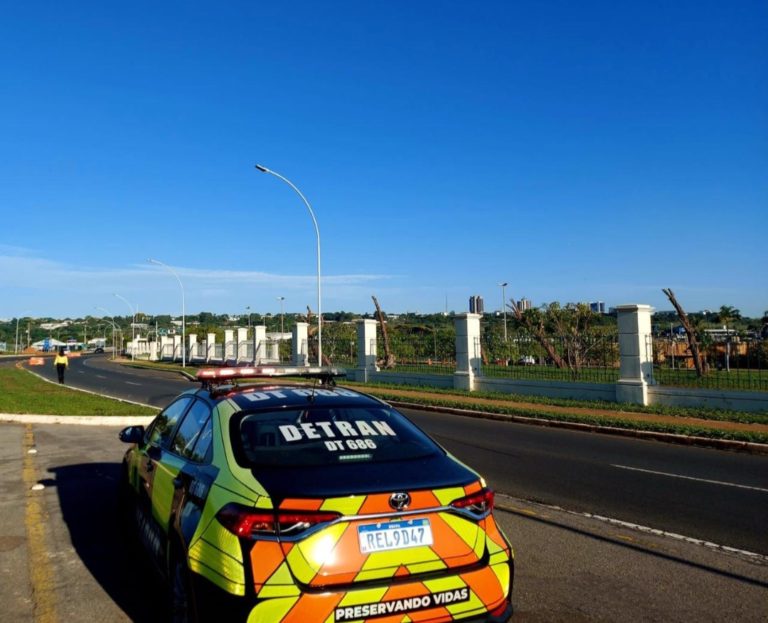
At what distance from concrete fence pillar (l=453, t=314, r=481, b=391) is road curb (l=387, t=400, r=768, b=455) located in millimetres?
4586

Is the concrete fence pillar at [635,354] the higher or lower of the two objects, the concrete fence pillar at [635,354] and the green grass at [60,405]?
the higher

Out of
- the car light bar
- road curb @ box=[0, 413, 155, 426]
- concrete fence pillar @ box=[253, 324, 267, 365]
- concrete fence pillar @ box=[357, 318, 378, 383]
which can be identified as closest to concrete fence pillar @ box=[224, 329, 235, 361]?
concrete fence pillar @ box=[253, 324, 267, 365]

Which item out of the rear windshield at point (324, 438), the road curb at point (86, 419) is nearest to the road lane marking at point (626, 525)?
the rear windshield at point (324, 438)

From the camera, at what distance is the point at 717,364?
1684cm

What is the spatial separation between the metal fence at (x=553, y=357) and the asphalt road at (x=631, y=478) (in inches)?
220

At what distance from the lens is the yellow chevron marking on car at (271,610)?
282 centimetres

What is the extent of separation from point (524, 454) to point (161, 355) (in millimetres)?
70699

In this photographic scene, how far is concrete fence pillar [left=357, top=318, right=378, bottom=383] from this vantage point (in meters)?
28.5

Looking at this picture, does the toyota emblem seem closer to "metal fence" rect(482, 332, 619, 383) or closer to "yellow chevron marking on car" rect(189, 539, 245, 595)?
"yellow chevron marking on car" rect(189, 539, 245, 595)

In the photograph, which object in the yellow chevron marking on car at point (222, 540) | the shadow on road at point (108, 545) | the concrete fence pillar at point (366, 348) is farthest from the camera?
the concrete fence pillar at point (366, 348)

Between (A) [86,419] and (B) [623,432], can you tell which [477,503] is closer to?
(B) [623,432]

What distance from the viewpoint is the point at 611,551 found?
5.46m

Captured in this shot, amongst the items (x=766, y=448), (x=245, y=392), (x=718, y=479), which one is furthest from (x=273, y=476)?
(x=766, y=448)

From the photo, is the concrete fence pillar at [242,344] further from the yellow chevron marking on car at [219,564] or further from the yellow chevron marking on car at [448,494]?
the yellow chevron marking on car at [448,494]
